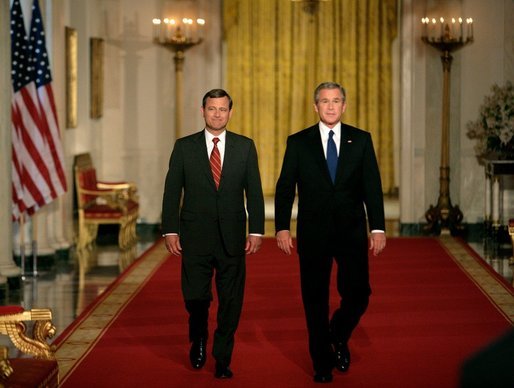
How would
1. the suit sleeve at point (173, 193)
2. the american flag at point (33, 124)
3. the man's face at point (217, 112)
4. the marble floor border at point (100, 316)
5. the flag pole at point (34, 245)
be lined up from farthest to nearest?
the flag pole at point (34, 245) → the american flag at point (33, 124) → the marble floor border at point (100, 316) → the suit sleeve at point (173, 193) → the man's face at point (217, 112)

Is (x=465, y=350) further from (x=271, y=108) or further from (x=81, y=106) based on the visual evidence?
(x=271, y=108)

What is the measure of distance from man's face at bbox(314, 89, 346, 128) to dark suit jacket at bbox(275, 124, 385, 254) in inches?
5.3

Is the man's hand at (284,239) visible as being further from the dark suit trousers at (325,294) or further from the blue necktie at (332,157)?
the blue necktie at (332,157)

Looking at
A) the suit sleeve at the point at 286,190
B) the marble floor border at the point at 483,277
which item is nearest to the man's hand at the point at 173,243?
the suit sleeve at the point at 286,190

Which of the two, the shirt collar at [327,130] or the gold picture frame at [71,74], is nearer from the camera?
the shirt collar at [327,130]

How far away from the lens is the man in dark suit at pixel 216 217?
556 centimetres

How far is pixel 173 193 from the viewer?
563 cm

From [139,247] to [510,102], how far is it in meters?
5.29

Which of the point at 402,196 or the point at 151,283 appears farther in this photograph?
the point at 402,196

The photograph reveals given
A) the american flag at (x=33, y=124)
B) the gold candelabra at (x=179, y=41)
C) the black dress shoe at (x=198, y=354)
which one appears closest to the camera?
the black dress shoe at (x=198, y=354)

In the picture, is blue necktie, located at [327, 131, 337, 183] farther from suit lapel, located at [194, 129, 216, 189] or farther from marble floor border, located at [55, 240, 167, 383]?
marble floor border, located at [55, 240, 167, 383]

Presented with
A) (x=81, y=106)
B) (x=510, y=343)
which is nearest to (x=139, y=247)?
(x=81, y=106)

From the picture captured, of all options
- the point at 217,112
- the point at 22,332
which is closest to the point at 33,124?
the point at 217,112

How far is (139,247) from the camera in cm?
1330
